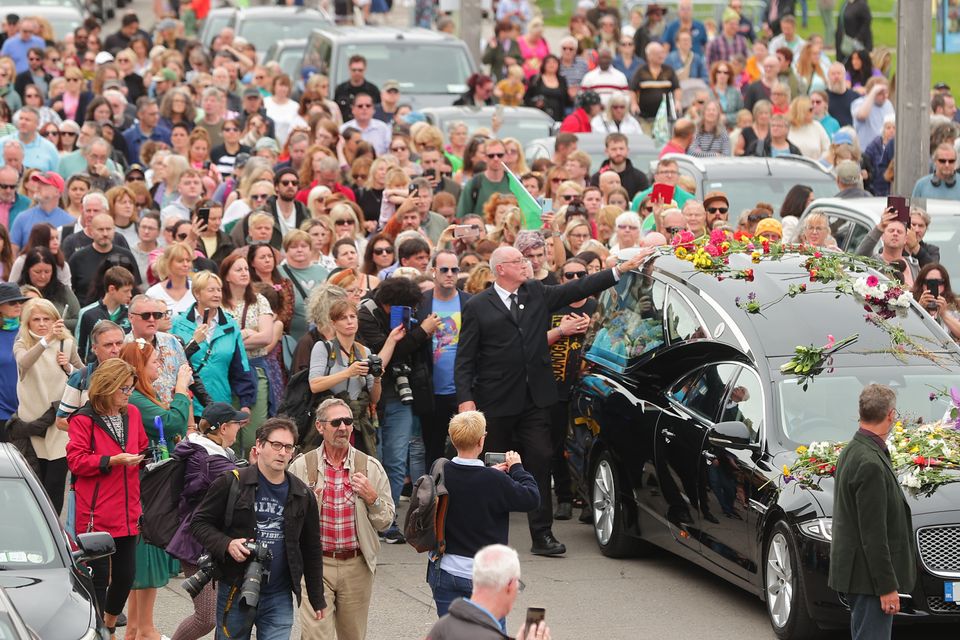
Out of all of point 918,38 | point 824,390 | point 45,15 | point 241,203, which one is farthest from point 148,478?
point 45,15

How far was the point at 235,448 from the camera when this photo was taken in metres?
13.6

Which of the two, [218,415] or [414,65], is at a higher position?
[218,415]

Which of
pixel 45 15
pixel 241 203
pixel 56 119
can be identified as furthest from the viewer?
pixel 45 15

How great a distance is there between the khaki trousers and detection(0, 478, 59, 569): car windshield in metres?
1.38

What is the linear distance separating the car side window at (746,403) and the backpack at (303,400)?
109 inches

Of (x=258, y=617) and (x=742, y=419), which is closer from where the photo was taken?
(x=258, y=617)

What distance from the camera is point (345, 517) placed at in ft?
32.0

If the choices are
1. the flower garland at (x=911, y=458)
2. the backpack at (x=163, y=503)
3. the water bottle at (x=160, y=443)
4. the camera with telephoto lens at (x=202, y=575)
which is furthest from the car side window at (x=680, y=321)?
the camera with telephoto lens at (x=202, y=575)

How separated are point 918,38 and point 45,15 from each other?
864 inches

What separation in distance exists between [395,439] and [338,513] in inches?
146

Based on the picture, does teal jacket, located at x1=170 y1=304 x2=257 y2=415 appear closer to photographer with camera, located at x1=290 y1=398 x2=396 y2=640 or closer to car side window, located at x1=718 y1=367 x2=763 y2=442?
photographer with camera, located at x1=290 y1=398 x2=396 y2=640

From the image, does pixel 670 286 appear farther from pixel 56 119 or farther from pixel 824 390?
pixel 56 119

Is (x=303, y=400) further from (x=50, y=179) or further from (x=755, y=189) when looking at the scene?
(x=755, y=189)

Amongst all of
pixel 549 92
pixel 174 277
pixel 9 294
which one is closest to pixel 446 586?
pixel 9 294
